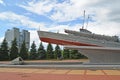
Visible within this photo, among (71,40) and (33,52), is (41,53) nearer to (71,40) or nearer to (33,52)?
(33,52)

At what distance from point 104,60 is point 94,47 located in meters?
1.63

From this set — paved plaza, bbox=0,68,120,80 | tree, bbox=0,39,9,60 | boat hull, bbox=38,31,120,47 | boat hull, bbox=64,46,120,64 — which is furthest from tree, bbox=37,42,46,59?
paved plaza, bbox=0,68,120,80

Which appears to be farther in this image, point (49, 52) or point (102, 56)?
point (49, 52)

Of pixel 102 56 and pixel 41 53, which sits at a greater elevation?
pixel 102 56

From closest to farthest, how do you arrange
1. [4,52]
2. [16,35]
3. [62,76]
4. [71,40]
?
[62,76]
[71,40]
[4,52]
[16,35]

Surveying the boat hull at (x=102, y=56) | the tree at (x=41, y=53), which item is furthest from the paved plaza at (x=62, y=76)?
the tree at (x=41, y=53)

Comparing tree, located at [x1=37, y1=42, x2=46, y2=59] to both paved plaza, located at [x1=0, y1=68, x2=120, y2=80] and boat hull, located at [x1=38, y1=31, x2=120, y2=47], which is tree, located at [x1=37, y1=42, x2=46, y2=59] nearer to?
boat hull, located at [x1=38, y1=31, x2=120, y2=47]

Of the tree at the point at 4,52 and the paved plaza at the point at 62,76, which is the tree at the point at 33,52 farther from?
the paved plaza at the point at 62,76

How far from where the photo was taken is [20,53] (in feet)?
172

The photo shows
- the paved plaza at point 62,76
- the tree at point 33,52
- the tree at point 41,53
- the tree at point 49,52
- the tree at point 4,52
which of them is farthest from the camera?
the tree at point 49,52

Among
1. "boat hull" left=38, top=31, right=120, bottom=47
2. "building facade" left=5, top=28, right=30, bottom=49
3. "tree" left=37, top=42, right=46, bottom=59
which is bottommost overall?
"tree" left=37, top=42, right=46, bottom=59

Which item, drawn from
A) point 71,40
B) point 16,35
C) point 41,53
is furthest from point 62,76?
point 16,35

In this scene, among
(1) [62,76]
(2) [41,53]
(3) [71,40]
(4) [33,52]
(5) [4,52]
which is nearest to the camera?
(1) [62,76]

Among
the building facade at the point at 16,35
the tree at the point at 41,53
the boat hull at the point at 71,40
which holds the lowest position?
the tree at the point at 41,53
